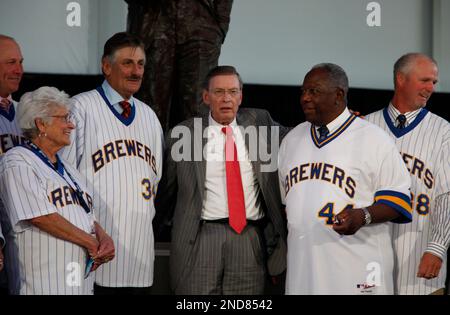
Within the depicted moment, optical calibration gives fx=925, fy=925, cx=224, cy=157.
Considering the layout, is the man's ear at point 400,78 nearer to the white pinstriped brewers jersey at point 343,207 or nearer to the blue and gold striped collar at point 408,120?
the blue and gold striped collar at point 408,120

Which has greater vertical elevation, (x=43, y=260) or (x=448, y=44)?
(x=448, y=44)

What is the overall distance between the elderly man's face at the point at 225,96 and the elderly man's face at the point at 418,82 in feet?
2.58

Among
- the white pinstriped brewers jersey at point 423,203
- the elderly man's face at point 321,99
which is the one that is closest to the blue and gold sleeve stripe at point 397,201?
the white pinstriped brewers jersey at point 423,203

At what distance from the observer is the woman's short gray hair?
146 inches

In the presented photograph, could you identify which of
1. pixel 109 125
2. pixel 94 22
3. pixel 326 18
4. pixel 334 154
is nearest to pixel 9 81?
pixel 109 125

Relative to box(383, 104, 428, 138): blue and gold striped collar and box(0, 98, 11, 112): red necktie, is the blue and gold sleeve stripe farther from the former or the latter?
box(0, 98, 11, 112): red necktie

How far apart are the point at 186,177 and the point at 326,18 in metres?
3.44

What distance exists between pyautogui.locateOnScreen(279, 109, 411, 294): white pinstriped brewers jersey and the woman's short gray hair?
1.08m

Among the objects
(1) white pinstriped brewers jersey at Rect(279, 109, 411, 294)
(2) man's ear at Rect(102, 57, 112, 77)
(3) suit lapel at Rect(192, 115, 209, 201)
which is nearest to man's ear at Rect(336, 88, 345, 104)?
(1) white pinstriped brewers jersey at Rect(279, 109, 411, 294)

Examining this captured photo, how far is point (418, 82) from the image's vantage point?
4.29 metres

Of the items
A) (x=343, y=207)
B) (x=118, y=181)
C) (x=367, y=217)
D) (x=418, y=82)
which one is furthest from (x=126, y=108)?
(x=418, y=82)

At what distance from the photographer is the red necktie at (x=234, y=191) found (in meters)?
4.09

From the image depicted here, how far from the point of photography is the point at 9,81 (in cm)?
427

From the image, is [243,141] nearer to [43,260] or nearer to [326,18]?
[43,260]
